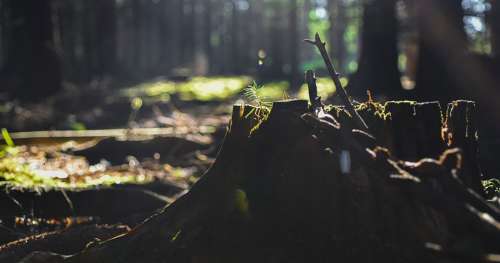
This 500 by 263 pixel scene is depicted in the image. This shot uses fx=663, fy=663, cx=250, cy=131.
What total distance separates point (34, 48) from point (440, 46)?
11.5m

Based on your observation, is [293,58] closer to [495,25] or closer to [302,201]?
[495,25]

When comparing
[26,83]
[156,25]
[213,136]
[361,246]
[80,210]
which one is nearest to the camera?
[361,246]

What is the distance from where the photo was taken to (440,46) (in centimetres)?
1159

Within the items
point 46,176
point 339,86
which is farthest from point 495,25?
point 339,86

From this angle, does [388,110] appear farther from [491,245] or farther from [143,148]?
[143,148]

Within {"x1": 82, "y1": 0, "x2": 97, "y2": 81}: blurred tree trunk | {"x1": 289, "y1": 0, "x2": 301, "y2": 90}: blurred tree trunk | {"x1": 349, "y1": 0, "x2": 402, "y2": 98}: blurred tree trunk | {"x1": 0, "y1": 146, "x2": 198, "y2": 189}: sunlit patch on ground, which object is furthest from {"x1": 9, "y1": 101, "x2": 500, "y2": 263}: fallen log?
{"x1": 82, "y1": 0, "x2": 97, "y2": 81}: blurred tree trunk

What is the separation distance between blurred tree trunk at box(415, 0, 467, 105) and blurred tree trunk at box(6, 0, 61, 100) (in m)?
10.9

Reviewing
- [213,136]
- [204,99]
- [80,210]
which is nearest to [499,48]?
[204,99]

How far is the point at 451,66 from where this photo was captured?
11289 millimetres

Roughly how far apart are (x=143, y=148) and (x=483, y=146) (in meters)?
4.72

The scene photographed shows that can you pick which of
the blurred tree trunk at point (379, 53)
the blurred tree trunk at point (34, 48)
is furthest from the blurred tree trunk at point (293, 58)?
the blurred tree trunk at point (379, 53)

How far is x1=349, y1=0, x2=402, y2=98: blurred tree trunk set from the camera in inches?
511

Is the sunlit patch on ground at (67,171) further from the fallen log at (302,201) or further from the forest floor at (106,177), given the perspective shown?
the fallen log at (302,201)

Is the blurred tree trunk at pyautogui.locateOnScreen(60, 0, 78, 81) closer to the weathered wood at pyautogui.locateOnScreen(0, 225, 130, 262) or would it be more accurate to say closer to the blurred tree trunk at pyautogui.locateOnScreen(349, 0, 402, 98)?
the blurred tree trunk at pyautogui.locateOnScreen(349, 0, 402, 98)
